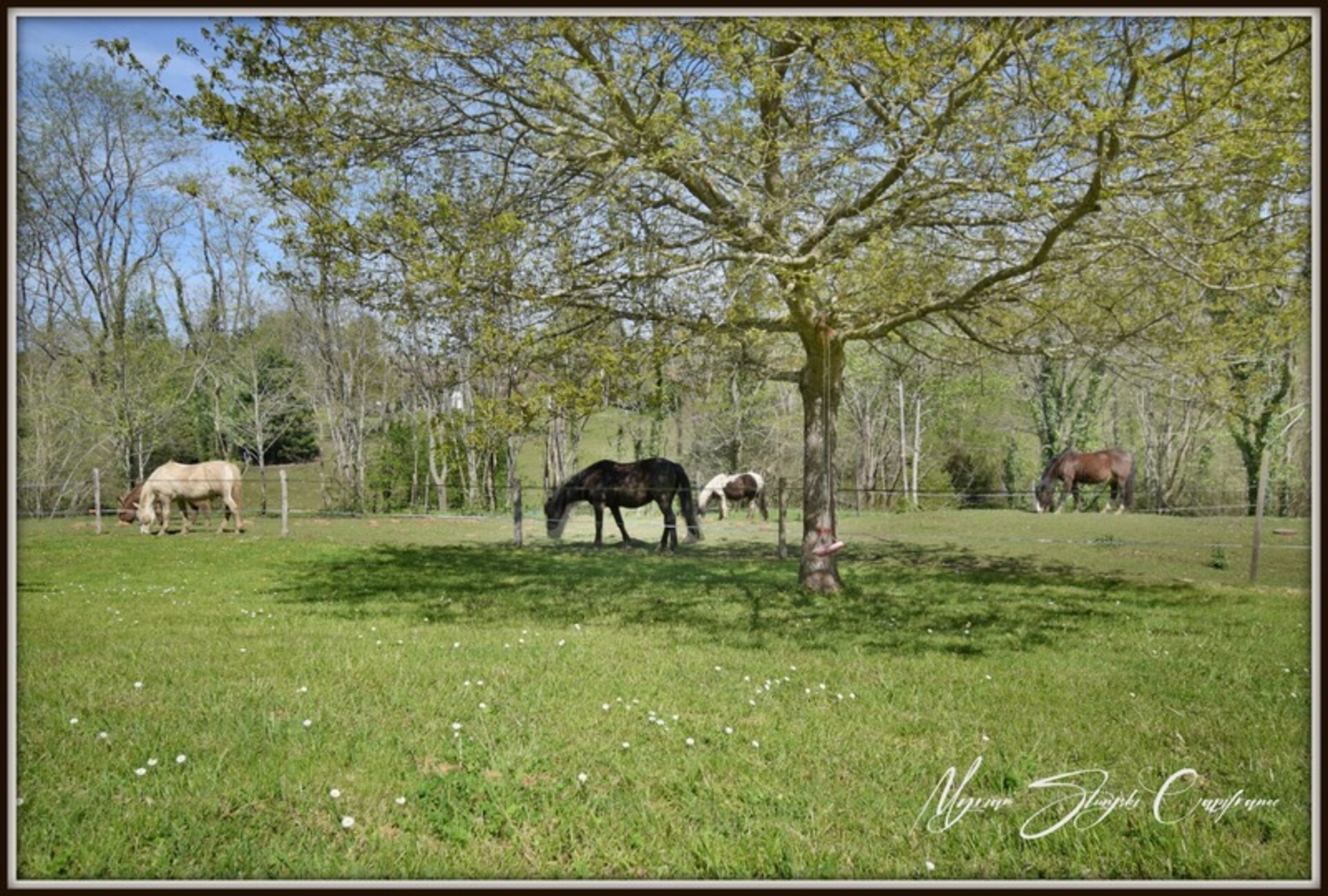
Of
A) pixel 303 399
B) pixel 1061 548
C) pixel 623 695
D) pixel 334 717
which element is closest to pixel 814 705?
pixel 623 695

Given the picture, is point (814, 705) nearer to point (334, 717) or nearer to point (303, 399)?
point (334, 717)

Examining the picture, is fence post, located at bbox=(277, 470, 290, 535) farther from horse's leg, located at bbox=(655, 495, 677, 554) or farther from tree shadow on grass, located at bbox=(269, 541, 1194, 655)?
horse's leg, located at bbox=(655, 495, 677, 554)

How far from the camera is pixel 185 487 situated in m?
8.41

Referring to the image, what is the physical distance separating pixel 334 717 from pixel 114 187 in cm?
630

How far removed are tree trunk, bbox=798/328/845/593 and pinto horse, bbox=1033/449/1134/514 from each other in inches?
175

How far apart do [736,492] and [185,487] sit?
7491 millimetres

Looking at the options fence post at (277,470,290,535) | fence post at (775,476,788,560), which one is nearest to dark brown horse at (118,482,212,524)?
fence post at (277,470,290,535)

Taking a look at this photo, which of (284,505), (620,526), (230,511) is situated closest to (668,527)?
(620,526)

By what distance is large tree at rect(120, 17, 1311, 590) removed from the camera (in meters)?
4.78

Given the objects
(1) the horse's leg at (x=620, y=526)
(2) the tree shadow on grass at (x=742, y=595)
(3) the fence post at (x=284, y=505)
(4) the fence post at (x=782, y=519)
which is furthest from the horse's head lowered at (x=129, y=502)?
(4) the fence post at (x=782, y=519)

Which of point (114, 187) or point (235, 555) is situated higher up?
point (114, 187)

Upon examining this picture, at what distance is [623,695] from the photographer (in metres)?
4.16

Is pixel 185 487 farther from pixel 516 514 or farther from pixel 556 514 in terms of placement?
pixel 556 514

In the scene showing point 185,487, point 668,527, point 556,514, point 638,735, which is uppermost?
point 185,487
